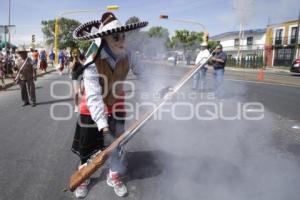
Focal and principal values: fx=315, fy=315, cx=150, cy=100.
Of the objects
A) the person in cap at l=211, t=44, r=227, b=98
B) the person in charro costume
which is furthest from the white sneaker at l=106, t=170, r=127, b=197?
the person in cap at l=211, t=44, r=227, b=98

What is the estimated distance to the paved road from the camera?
10.8 ft

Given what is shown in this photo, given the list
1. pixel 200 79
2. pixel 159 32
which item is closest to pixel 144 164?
pixel 159 32

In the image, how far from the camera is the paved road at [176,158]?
3.30 metres

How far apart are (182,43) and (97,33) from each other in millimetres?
4831

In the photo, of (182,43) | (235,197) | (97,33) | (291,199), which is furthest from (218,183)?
(182,43)

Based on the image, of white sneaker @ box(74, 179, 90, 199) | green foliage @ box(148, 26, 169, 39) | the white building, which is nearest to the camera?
white sneaker @ box(74, 179, 90, 199)

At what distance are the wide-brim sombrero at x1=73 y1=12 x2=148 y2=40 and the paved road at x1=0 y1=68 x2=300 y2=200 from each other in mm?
1240

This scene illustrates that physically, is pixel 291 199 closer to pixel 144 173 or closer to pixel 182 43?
pixel 144 173

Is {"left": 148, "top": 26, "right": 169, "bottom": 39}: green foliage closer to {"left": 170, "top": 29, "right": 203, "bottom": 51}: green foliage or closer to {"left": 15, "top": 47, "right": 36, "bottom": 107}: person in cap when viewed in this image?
{"left": 170, "top": 29, "right": 203, "bottom": 51}: green foliage

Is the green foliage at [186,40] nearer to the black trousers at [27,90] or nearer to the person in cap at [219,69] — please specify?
the person in cap at [219,69]

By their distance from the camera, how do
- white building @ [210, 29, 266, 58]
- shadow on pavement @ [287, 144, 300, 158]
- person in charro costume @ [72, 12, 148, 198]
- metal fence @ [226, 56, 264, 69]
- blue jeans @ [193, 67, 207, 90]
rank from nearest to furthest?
person in charro costume @ [72, 12, 148, 198] → shadow on pavement @ [287, 144, 300, 158] → blue jeans @ [193, 67, 207, 90] → metal fence @ [226, 56, 264, 69] → white building @ [210, 29, 266, 58]

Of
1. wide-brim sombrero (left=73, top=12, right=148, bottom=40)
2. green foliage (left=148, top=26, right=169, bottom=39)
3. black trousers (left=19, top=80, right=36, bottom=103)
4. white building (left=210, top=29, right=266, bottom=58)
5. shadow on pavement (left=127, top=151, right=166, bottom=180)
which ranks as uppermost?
white building (left=210, top=29, right=266, bottom=58)

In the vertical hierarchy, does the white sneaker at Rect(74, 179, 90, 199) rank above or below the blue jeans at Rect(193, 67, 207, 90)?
below

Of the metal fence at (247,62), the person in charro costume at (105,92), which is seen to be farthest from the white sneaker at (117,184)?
the metal fence at (247,62)
